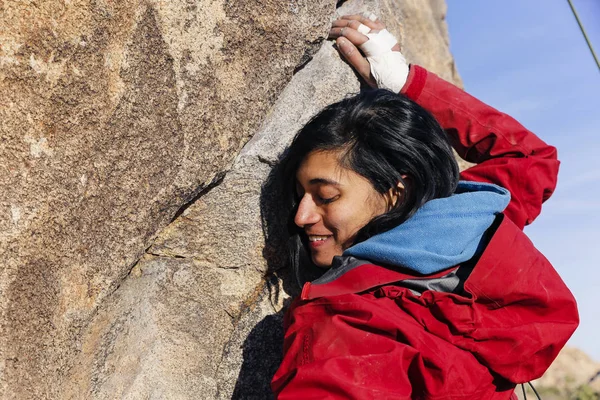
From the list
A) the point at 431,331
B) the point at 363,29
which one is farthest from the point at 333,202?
the point at 363,29

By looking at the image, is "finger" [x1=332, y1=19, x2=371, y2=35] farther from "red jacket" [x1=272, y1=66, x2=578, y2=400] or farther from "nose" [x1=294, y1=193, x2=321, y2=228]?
"red jacket" [x1=272, y1=66, x2=578, y2=400]

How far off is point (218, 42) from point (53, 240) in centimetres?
85

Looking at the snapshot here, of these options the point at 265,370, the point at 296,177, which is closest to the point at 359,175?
the point at 296,177

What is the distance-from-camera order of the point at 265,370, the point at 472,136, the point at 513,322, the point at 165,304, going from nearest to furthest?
the point at 513,322 < the point at 165,304 < the point at 265,370 < the point at 472,136

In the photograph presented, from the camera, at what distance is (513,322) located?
200 cm

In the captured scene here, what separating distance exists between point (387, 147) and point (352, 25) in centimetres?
83

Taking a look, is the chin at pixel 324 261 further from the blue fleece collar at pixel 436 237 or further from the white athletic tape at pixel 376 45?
the white athletic tape at pixel 376 45

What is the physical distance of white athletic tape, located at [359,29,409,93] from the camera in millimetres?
2766

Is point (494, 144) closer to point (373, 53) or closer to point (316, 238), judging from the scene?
point (373, 53)

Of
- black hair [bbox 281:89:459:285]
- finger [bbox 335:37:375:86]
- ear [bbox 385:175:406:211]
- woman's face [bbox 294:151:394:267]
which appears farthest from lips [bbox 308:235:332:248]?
finger [bbox 335:37:375:86]

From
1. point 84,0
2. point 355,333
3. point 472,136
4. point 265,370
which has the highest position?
point 84,0

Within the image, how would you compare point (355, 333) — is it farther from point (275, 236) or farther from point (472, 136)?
point (472, 136)

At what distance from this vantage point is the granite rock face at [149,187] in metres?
1.77

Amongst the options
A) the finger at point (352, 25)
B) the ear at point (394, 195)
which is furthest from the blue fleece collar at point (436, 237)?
the finger at point (352, 25)
